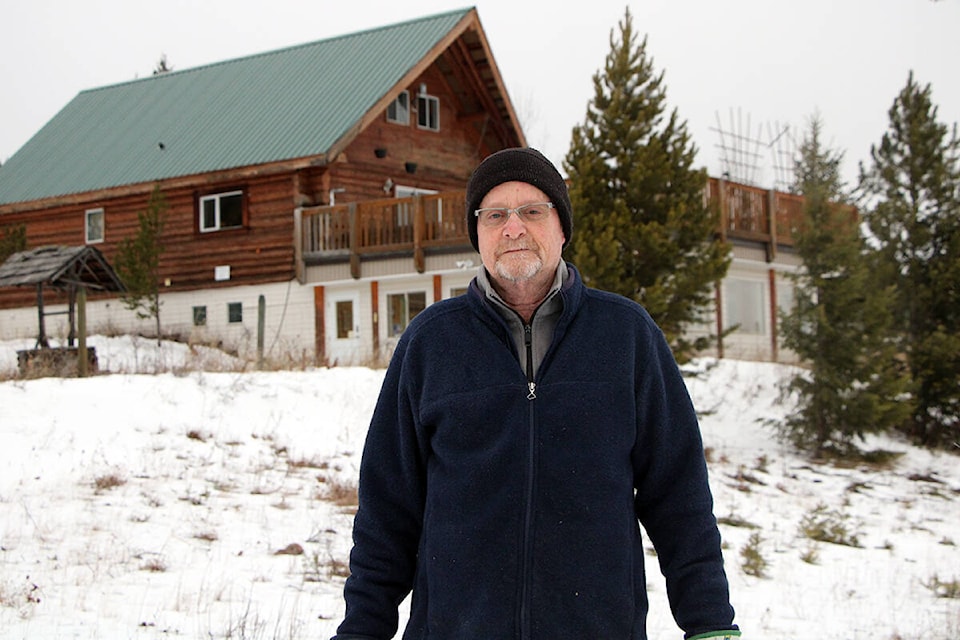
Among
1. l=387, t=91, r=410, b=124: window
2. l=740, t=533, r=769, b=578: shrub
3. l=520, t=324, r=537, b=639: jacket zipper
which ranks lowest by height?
l=740, t=533, r=769, b=578: shrub

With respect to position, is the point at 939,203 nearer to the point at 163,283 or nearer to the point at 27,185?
the point at 163,283

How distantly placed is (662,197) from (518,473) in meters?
14.6

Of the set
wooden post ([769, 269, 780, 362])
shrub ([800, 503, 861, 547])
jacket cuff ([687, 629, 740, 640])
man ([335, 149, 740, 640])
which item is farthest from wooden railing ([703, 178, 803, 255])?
jacket cuff ([687, 629, 740, 640])

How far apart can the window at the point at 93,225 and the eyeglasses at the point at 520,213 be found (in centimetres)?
2816

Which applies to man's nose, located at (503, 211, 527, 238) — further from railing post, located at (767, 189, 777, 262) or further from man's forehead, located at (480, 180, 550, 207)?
railing post, located at (767, 189, 777, 262)

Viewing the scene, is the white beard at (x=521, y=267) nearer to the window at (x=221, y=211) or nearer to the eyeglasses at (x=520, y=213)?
the eyeglasses at (x=520, y=213)

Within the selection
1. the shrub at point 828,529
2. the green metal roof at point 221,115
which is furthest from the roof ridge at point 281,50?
the shrub at point 828,529

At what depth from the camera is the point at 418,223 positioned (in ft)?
75.8

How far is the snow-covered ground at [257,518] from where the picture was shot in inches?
284

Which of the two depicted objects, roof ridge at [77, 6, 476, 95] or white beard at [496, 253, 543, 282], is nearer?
white beard at [496, 253, 543, 282]

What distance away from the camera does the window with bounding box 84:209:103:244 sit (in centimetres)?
2922

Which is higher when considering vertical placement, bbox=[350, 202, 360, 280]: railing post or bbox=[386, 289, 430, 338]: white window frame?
bbox=[350, 202, 360, 280]: railing post

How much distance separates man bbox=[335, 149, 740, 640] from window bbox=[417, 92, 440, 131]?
25.4m

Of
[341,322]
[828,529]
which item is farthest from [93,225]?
[828,529]
